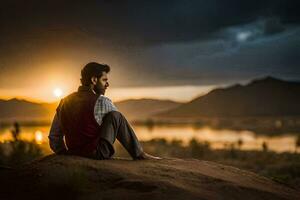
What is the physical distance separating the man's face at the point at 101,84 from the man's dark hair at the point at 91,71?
57mm

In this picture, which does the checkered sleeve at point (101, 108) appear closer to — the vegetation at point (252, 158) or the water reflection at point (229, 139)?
the vegetation at point (252, 158)

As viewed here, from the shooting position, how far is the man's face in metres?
7.69

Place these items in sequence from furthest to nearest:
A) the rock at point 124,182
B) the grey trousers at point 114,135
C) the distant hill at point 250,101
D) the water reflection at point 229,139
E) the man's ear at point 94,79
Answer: the distant hill at point 250,101, the water reflection at point 229,139, the man's ear at point 94,79, the grey trousers at point 114,135, the rock at point 124,182

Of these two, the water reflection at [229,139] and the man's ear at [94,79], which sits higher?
the man's ear at [94,79]

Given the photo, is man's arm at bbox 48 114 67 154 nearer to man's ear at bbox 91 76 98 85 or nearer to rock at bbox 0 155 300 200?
rock at bbox 0 155 300 200

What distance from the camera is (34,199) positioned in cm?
660

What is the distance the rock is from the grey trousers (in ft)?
0.55

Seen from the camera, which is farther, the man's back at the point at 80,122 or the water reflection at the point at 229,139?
the water reflection at the point at 229,139

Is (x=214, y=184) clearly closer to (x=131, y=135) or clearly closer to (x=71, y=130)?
(x=131, y=135)

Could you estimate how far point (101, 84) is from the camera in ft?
25.3

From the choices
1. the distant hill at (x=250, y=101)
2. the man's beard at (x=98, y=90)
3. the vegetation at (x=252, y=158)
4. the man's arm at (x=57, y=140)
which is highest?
the distant hill at (x=250, y=101)

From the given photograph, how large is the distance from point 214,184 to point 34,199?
221cm

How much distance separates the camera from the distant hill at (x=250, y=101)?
344ft

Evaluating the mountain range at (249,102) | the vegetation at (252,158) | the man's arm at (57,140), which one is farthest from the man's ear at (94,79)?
the mountain range at (249,102)
